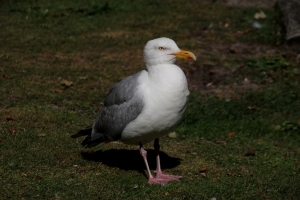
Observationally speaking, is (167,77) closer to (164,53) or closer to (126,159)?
(164,53)

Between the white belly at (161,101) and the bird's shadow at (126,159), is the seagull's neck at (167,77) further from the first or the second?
the bird's shadow at (126,159)

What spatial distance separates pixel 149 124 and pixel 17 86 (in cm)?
429

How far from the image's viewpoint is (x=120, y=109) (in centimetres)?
711

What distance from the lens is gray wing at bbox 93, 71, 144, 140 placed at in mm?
6873

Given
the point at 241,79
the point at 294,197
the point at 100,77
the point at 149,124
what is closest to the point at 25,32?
the point at 100,77

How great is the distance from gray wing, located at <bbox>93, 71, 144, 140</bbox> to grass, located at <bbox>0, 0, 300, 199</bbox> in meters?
0.51

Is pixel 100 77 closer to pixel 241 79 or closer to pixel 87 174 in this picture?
pixel 241 79

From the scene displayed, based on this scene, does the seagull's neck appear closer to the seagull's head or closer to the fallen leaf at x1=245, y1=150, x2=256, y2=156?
the seagull's head

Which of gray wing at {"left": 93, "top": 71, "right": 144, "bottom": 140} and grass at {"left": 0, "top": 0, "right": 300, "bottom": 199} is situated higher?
gray wing at {"left": 93, "top": 71, "right": 144, "bottom": 140}

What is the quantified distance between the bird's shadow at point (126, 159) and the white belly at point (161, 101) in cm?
91

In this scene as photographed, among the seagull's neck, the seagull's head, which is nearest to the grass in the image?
the seagull's neck

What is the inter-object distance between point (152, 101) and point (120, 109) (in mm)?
561

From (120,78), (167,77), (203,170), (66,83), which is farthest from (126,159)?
(120,78)

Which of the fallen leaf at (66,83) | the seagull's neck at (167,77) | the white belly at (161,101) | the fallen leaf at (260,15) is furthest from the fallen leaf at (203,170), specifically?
the fallen leaf at (260,15)
